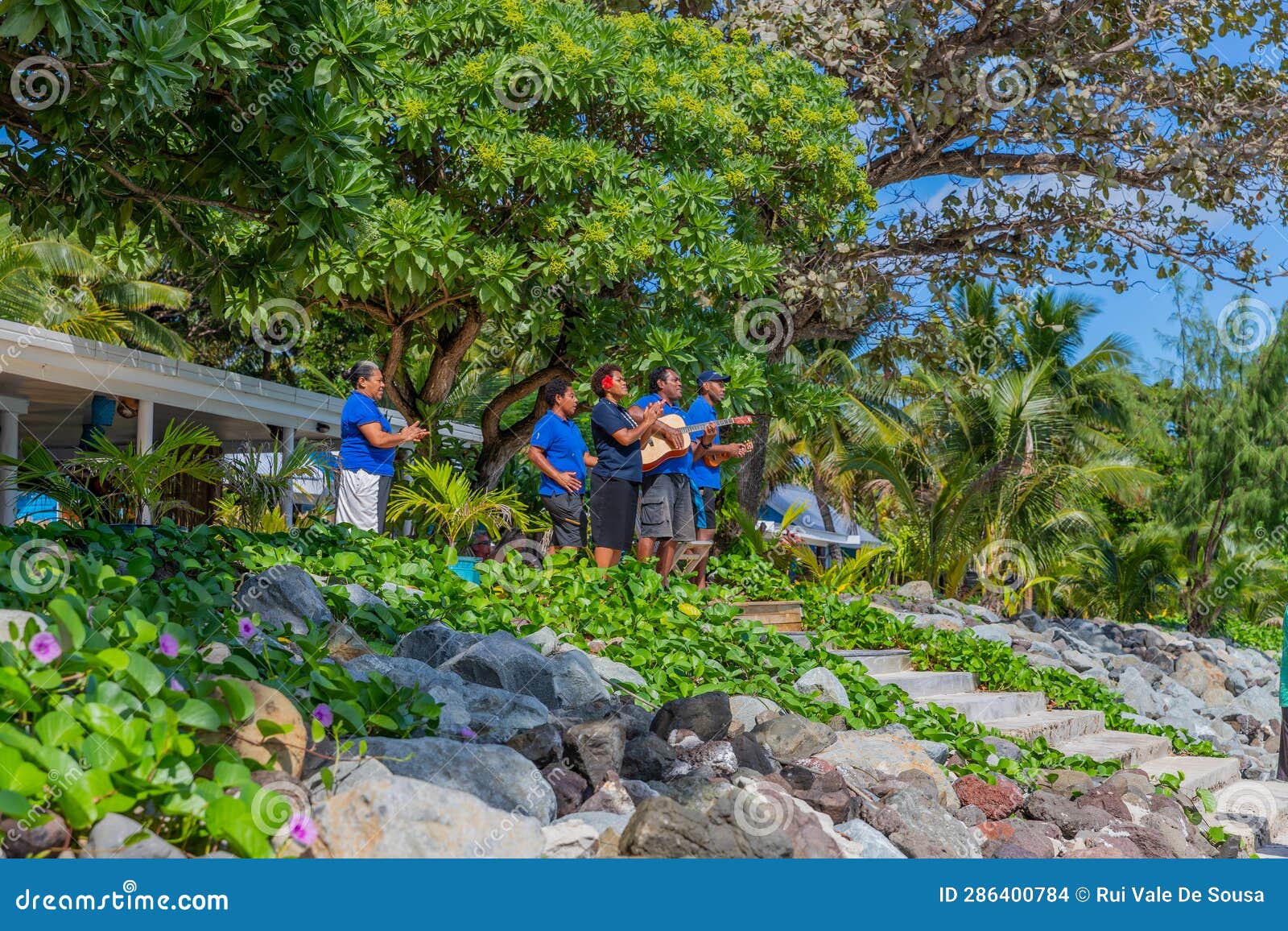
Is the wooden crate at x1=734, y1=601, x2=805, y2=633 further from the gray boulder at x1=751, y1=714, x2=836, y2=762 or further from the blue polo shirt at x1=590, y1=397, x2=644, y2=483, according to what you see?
the gray boulder at x1=751, y1=714, x2=836, y2=762

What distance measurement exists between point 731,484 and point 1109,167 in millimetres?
5363

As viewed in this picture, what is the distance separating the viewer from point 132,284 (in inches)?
810

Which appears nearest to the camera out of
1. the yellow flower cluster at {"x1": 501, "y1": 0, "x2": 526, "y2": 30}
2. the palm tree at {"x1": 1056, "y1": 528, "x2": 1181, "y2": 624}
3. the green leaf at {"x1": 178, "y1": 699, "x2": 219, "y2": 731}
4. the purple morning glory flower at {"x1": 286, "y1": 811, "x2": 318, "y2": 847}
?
the purple morning glory flower at {"x1": 286, "y1": 811, "x2": 318, "y2": 847}

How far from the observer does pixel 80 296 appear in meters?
18.9

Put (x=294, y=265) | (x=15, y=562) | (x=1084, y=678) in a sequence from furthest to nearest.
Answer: (x=1084, y=678)
(x=294, y=265)
(x=15, y=562)

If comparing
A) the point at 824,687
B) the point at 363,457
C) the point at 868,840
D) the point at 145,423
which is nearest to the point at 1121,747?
the point at 824,687

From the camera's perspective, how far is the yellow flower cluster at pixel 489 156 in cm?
898

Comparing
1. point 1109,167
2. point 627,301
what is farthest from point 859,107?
point 627,301

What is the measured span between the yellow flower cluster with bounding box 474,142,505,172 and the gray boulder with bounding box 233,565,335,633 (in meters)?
A: 4.50

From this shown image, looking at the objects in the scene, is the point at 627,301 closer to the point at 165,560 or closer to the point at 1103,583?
the point at 165,560

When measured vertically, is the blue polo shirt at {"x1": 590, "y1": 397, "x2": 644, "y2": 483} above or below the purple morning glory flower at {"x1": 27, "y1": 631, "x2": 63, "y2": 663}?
above

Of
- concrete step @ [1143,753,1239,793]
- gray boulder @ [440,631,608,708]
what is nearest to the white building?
gray boulder @ [440,631,608,708]

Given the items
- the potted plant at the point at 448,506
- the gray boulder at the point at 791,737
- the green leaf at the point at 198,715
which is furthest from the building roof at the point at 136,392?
the green leaf at the point at 198,715

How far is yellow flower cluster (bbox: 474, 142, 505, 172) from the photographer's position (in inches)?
354
